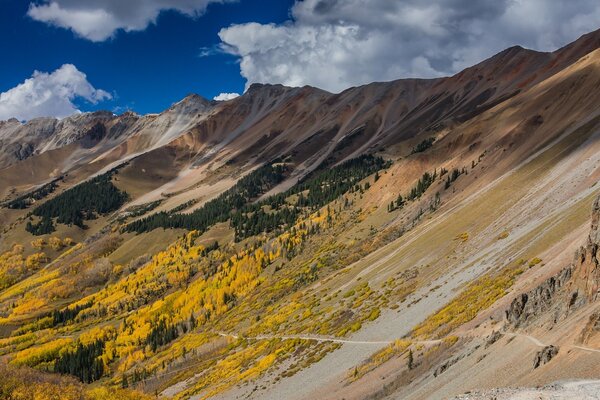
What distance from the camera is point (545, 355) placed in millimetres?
27734

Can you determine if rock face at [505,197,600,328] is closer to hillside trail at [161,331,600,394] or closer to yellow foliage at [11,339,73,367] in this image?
hillside trail at [161,331,600,394]

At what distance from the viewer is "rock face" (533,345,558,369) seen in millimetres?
27531

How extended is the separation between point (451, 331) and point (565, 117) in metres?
98.2

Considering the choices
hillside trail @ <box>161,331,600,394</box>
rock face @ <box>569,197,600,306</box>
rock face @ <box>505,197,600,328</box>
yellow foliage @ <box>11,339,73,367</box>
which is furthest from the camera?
yellow foliage @ <box>11,339,73,367</box>

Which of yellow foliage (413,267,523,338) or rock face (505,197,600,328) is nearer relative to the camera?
rock face (505,197,600,328)

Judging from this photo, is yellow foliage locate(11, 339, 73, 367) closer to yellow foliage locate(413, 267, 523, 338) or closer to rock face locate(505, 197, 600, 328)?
yellow foliage locate(413, 267, 523, 338)

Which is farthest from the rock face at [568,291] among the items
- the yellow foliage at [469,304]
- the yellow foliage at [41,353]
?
the yellow foliage at [41,353]

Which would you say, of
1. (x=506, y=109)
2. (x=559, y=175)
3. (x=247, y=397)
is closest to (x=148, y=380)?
(x=247, y=397)

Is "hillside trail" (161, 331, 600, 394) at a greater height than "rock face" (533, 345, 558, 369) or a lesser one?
lesser

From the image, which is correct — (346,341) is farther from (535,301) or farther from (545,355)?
(545,355)

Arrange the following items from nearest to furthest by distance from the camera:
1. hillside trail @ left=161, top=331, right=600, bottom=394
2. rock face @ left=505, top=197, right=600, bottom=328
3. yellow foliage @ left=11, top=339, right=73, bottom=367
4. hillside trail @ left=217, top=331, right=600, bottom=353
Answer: hillside trail @ left=217, top=331, right=600, bottom=353, hillside trail @ left=161, top=331, right=600, bottom=394, rock face @ left=505, top=197, right=600, bottom=328, yellow foliage @ left=11, top=339, right=73, bottom=367

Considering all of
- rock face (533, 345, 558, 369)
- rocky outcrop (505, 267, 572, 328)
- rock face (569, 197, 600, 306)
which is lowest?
rock face (533, 345, 558, 369)

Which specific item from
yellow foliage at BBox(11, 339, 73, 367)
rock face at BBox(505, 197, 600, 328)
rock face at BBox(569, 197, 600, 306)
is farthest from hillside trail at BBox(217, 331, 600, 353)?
yellow foliage at BBox(11, 339, 73, 367)

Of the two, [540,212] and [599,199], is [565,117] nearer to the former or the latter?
[540,212]
